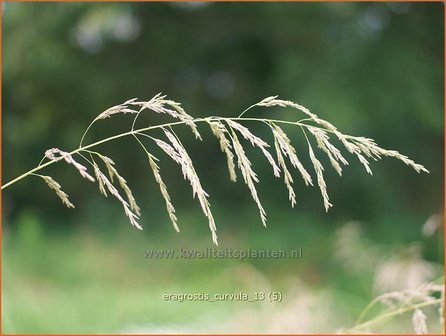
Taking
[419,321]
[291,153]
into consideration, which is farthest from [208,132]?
[291,153]

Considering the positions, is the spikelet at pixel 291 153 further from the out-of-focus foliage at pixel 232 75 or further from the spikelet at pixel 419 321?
the out-of-focus foliage at pixel 232 75

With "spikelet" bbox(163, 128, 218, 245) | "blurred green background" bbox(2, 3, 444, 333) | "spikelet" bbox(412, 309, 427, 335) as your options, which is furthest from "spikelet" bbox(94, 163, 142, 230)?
"blurred green background" bbox(2, 3, 444, 333)

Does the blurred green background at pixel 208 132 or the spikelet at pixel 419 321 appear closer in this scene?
the spikelet at pixel 419 321

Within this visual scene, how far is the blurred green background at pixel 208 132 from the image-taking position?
15.8 ft

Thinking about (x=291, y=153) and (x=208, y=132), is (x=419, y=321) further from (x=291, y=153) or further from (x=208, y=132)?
(x=208, y=132)

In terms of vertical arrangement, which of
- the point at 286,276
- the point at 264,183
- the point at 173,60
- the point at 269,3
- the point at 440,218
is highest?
the point at 269,3

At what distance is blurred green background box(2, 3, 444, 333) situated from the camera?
4824 millimetres

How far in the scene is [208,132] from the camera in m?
6.30

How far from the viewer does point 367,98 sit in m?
5.44

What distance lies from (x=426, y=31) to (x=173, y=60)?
8.34ft

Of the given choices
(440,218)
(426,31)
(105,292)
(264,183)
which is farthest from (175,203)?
(440,218)

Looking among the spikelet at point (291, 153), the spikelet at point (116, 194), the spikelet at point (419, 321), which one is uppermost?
the spikelet at point (291, 153)

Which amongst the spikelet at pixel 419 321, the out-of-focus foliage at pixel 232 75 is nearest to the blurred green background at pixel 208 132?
the out-of-focus foliage at pixel 232 75

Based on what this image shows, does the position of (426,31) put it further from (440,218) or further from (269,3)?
(440,218)
